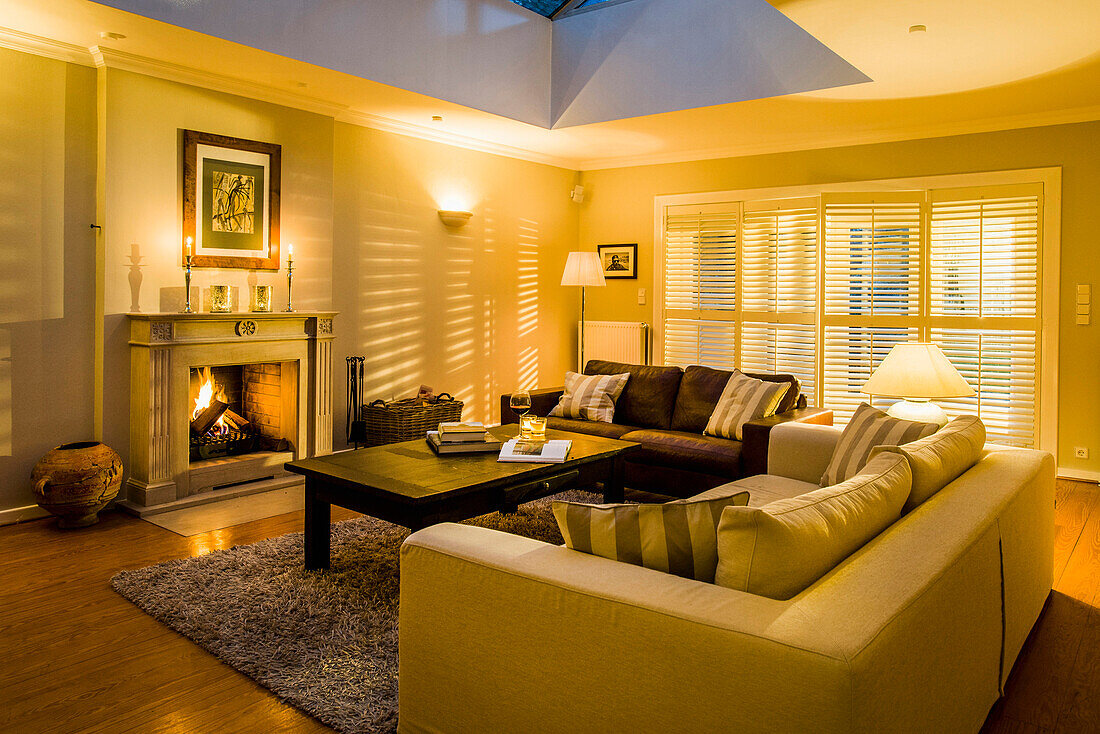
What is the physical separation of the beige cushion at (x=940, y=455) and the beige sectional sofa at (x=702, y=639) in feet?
0.23

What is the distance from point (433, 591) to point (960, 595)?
1221 millimetres

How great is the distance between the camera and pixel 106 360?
4.23m

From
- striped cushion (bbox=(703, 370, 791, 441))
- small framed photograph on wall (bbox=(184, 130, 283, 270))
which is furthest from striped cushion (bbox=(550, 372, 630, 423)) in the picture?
small framed photograph on wall (bbox=(184, 130, 283, 270))

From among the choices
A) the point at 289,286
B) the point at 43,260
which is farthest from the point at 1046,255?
the point at 43,260

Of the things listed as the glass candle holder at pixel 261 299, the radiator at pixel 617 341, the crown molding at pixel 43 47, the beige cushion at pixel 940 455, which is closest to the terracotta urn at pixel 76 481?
the glass candle holder at pixel 261 299

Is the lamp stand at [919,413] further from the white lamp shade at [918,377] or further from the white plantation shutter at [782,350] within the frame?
the white plantation shutter at [782,350]

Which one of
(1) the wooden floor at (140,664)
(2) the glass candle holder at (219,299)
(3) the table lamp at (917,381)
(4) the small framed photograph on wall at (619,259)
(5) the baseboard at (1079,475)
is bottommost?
(1) the wooden floor at (140,664)

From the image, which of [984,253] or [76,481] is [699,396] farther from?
[76,481]

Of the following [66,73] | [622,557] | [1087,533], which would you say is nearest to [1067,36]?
[1087,533]

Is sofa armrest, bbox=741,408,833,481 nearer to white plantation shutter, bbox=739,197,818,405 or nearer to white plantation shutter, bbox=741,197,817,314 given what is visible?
white plantation shutter, bbox=739,197,818,405

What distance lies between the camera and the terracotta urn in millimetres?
3828

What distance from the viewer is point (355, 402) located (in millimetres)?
5473

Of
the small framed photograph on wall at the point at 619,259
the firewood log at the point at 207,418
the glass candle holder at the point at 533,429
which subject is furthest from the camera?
the small framed photograph on wall at the point at 619,259

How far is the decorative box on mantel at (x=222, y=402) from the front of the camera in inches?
168
